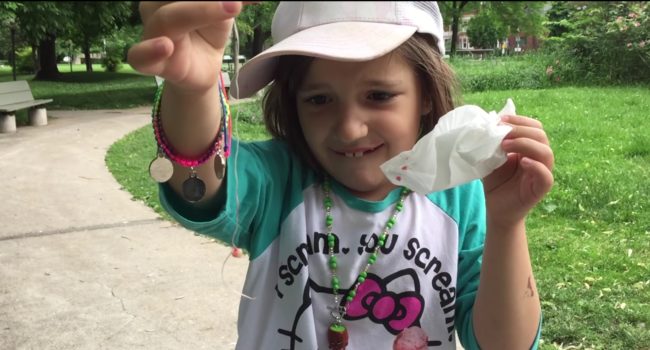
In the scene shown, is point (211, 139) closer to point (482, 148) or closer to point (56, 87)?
point (482, 148)

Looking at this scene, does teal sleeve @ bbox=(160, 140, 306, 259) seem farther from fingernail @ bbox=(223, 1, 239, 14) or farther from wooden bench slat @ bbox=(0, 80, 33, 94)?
wooden bench slat @ bbox=(0, 80, 33, 94)

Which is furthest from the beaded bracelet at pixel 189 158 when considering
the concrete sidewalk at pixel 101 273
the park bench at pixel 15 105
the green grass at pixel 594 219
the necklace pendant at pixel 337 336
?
the park bench at pixel 15 105

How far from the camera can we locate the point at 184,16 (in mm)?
583

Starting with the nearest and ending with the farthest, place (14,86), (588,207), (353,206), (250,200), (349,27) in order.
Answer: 1. (349,27)
2. (250,200)
3. (353,206)
4. (588,207)
5. (14,86)

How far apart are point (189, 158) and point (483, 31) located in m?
0.52

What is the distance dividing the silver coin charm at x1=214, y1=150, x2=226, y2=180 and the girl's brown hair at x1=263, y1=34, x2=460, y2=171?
0.82 feet

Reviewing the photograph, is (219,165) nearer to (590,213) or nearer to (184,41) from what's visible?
(184,41)

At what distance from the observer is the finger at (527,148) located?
1.07 metres

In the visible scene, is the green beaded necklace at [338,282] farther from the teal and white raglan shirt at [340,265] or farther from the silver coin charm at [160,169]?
the silver coin charm at [160,169]

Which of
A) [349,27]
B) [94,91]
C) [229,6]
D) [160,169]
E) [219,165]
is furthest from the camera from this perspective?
[94,91]

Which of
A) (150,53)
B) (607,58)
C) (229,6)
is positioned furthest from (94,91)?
(229,6)

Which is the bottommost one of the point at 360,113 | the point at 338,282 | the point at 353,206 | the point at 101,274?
the point at 101,274

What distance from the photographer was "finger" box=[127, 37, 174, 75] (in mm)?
621

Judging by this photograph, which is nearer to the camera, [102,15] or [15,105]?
[102,15]
